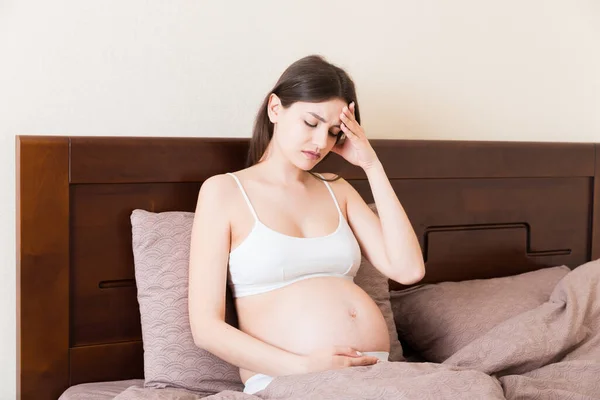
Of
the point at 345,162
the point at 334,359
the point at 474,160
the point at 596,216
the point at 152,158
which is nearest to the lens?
the point at 334,359

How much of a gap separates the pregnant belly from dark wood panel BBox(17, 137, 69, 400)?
451 mm

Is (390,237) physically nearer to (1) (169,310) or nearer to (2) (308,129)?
(2) (308,129)

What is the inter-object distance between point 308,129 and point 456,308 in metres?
0.67

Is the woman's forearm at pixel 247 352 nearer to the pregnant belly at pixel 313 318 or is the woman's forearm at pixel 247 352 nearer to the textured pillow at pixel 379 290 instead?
the pregnant belly at pixel 313 318

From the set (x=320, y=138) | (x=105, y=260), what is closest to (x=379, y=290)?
(x=320, y=138)

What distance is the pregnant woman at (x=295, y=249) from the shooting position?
165 cm

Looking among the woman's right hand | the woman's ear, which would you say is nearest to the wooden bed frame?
the woman's ear

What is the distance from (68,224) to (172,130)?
0.42m

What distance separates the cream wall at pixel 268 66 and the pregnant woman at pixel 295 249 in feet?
1.10

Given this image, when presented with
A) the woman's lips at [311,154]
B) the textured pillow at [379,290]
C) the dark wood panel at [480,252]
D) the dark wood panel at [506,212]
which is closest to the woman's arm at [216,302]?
the woman's lips at [311,154]

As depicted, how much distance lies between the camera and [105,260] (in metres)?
1.89

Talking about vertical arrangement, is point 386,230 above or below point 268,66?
below

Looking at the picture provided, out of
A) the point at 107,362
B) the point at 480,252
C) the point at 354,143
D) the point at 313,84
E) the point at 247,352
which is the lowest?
the point at 107,362

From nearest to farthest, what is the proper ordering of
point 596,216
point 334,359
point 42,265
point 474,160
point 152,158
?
point 334,359 → point 42,265 → point 152,158 → point 474,160 → point 596,216
